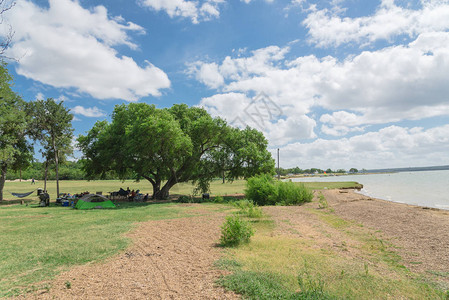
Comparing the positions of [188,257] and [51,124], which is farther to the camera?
[51,124]

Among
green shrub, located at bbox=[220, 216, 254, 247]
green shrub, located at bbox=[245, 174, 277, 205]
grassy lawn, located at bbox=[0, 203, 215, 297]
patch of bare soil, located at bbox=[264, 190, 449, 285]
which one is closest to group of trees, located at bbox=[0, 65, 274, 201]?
green shrub, located at bbox=[245, 174, 277, 205]

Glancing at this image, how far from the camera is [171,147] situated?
20.6 m

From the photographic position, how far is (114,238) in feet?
27.1

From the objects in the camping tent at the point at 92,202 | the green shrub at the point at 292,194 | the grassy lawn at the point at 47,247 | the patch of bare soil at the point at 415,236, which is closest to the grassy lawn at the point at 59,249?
the grassy lawn at the point at 47,247

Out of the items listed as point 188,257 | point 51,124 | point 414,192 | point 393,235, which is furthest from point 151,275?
point 414,192

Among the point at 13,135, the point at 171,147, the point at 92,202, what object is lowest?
the point at 92,202

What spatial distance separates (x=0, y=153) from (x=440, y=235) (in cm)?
2789

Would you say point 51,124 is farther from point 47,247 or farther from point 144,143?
point 47,247

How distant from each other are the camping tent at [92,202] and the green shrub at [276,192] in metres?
11.1

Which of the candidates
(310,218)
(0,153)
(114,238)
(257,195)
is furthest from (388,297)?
(0,153)

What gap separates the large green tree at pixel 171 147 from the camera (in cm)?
2039

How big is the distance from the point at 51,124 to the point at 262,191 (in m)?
20.3

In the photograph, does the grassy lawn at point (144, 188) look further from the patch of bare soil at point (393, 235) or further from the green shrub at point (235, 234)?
the green shrub at point (235, 234)

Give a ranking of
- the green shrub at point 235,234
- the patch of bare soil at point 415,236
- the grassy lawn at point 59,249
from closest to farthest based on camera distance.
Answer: the grassy lawn at point 59,249
the patch of bare soil at point 415,236
the green shrub at point 235,234
